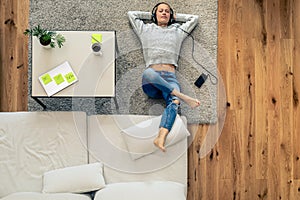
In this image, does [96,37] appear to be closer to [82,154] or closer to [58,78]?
[58,78]

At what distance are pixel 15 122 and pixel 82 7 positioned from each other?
99cm

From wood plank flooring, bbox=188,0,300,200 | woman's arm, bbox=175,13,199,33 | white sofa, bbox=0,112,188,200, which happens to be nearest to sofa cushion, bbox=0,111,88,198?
white sofa, bbox=0,112,188,200

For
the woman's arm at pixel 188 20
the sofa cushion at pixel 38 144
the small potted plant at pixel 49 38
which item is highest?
the woman's arm at pixel 188 20

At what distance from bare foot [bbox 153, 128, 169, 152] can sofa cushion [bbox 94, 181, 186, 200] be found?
0.23m

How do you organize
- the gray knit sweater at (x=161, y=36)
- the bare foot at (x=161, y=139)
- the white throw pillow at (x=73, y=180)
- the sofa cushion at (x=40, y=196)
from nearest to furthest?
the sofa cushion at (x=40, y=196), the white throw pillow at (x=73, y=180), the bare foot at (x=161, y=139), the gray knit sweater at (x=161, y=36)

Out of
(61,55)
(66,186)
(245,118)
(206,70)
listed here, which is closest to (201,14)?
(206,70)

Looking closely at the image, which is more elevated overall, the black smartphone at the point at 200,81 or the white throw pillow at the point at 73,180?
the black smartphone at the point at 200,81

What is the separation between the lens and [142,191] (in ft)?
8.98

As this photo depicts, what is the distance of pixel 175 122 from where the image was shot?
3008 millimetres

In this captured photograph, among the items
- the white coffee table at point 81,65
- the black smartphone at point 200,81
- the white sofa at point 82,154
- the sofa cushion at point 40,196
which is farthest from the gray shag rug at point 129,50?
the sofa cushion at point 40,196

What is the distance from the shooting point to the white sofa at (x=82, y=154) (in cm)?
287

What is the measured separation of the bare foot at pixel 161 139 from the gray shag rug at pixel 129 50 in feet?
0.98

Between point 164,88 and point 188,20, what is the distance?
566mm

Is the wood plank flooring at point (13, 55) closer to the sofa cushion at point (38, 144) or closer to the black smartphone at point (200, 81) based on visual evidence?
the sofa cushion at point (38, 144)
